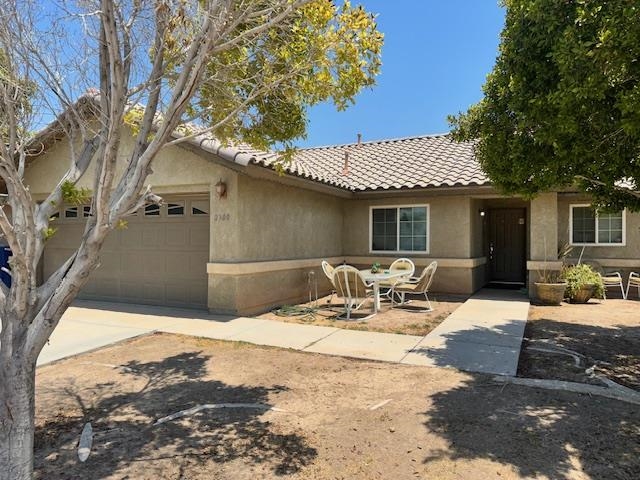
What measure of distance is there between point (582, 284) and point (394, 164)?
7049mm

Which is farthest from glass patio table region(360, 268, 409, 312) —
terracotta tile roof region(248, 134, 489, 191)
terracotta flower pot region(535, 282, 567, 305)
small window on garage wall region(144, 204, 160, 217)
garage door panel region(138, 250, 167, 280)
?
small window on garage wall region(144, 204, 160, 217)

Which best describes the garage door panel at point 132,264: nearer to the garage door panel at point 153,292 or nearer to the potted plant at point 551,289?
the garage door panel at point 153,292

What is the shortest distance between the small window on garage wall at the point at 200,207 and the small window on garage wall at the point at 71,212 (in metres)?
4.25

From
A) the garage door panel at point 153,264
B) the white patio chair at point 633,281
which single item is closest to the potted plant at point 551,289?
the white patio chair at point 633,281

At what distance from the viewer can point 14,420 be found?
287 centimetres

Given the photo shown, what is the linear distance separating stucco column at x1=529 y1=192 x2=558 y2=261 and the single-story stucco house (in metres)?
0.03

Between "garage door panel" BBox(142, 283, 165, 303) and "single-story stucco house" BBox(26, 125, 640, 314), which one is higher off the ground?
"single-story stucco house" BBox(26, 125, 640, 314)

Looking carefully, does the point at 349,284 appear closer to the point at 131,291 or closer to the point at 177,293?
the point at 177,293

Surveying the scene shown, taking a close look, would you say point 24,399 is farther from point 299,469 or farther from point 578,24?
point 578,24

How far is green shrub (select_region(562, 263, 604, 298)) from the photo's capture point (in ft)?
37.3

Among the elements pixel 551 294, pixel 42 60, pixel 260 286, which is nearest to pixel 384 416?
pixel 42 60

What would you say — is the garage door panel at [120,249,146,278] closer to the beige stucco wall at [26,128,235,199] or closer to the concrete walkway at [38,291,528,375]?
the concrete walkway at [38,291,528,375]

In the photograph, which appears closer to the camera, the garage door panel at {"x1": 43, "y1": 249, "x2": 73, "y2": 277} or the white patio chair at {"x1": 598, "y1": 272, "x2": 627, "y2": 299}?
the white patio chair at {"x1": 598, "y1": 272, "x2": 627, "y2": 299}

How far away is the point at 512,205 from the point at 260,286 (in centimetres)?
1026
